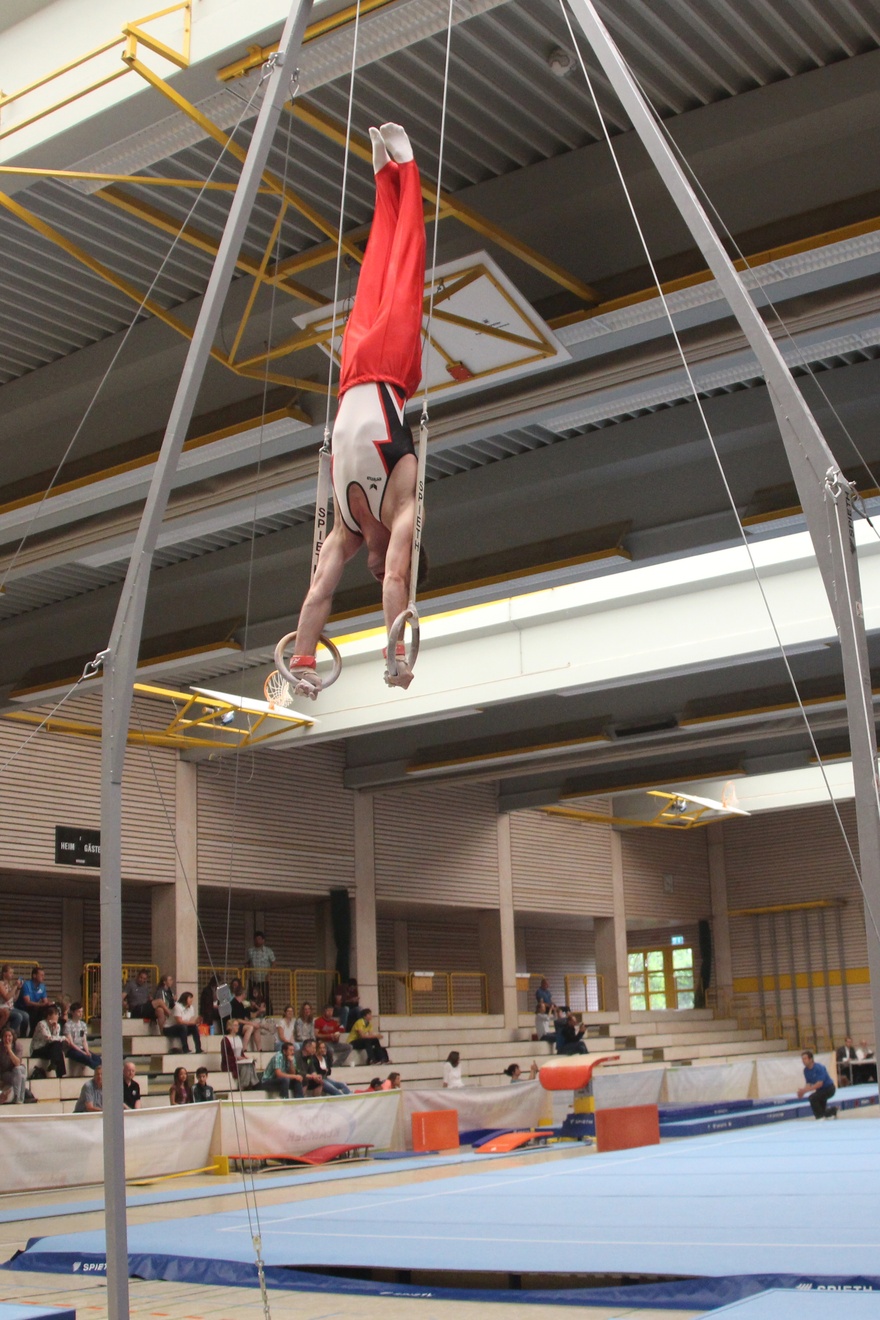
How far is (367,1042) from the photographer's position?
2191 centimetres

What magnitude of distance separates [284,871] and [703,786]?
10932 mm

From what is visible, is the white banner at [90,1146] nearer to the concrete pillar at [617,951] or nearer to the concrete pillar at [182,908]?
the concrete pillar at [182,908]

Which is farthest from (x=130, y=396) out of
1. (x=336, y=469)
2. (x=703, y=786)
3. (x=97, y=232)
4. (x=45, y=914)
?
(x=703, y=786)

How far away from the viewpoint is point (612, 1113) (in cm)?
1681

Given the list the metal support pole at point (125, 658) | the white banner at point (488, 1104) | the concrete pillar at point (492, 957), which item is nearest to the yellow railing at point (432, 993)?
the concrete pillar at point (492, 957)

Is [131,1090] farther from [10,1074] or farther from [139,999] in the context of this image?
[139,999]

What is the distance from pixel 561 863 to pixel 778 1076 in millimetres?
6988

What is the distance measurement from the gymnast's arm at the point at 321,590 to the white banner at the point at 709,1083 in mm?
18415

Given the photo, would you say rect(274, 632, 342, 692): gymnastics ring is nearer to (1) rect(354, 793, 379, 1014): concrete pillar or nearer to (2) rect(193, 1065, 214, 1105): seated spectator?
(2) rect(193, 1065, 214, 1105): seated spectator

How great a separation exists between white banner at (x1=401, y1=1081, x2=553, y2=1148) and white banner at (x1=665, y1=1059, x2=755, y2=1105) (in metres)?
2.09

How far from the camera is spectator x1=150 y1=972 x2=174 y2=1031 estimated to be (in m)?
19.4

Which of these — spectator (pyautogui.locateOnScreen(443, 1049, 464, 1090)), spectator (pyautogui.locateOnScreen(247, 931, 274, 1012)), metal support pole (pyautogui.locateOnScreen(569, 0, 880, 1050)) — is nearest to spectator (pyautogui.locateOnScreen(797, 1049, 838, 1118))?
spectator (pyautogui.locateOnScreen(443, 1049, 464, 1090))

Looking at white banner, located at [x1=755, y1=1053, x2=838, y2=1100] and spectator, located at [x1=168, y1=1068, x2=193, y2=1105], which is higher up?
spectator, located at [x1=168, y1=1068, x2=193, y2=1105]

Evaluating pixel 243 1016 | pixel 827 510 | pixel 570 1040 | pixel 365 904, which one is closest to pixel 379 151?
pixel 827 510
